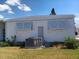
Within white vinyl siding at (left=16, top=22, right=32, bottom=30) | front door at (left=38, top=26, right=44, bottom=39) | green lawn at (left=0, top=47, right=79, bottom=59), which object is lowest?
green lawn at (left=0, top=47, right=79, bottom=59)

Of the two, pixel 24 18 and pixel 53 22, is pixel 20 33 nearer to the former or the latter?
pixel 24 18

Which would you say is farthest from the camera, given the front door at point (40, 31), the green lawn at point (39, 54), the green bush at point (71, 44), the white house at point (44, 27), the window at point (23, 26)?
the window at point (23, 26)

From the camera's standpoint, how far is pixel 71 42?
25.1 m

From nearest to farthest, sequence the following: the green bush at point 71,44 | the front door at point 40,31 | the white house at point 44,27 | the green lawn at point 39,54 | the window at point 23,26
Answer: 1. the green lawn at point 39,54
2. the green bush at point 71,44
3. the white house at point 44,27
4. the front door at point 40,31
5. the window at point 23,26

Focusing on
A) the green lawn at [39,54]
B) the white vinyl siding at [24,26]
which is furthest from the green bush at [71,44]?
the white vinyl siding at [24,26]

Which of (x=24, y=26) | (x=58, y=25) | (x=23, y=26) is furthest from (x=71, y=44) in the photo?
(x=23, y=26)

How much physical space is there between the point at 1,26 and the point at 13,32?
2933mm

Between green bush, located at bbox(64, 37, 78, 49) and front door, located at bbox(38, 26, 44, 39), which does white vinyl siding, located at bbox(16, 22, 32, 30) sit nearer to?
front door, located at bbox(38, 26, 44, 39)

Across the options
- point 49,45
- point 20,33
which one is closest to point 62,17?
point 49,45

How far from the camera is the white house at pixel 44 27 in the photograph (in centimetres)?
2847

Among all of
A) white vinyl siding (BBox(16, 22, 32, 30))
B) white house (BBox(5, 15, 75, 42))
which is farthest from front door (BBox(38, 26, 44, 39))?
white vinyl siding (BBox(16, 22, 32, 30))

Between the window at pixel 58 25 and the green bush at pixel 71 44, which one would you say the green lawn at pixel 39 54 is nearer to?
the green bush at pixel 71 44

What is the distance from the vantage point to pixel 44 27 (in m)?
29.6

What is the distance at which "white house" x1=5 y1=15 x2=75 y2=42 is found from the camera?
1121 inches
